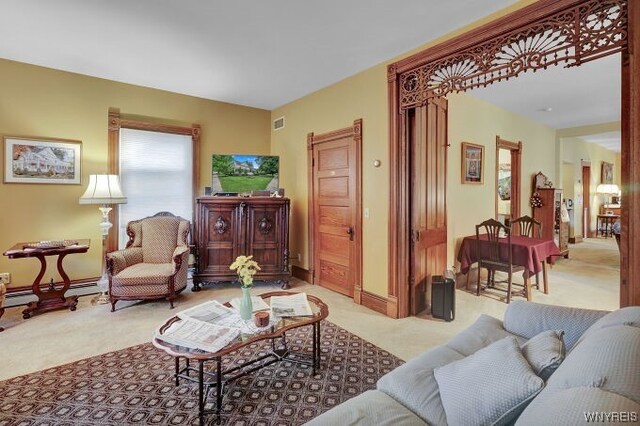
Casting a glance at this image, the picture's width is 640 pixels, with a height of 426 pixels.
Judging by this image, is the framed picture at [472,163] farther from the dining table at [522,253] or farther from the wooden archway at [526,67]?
the wooden archway at [526,67]

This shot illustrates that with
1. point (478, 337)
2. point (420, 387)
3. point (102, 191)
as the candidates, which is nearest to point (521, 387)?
point (420, 387)

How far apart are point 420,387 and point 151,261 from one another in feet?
12.5

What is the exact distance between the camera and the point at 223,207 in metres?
4.40

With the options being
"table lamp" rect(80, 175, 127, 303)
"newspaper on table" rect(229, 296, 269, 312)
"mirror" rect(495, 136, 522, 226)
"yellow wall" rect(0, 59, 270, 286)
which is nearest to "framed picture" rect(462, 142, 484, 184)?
"mirror" rect(495, 136, 522, 226)

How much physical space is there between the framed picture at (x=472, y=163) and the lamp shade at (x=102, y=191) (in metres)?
4.48

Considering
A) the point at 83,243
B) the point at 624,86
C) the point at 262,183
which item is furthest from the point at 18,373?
the point at 624,86

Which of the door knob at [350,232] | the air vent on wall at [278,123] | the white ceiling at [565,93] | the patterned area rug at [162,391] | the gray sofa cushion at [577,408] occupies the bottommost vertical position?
the patterned area rug at [162,391]

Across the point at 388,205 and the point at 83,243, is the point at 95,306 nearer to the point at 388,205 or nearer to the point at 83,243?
the point at 83,243

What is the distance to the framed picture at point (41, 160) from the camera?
368cm

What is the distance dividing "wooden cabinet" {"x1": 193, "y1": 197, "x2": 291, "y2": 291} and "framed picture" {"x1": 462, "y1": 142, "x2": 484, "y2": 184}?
8.45 ft


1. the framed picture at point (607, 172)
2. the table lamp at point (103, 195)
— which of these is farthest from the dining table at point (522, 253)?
the framed picture at point (607, 172)

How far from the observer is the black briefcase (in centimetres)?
330

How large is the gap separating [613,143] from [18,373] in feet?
40.7

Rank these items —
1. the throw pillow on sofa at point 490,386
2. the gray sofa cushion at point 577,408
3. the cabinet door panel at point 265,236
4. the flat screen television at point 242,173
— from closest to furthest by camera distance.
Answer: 1. the gray sofa cushion at point 577,408
2. the throw pillow on sofa at point 490,386
3. the cabinet door panel at point 265,236
4. the flat screen television at point 242,173
